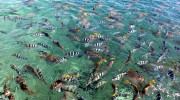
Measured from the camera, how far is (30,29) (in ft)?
63.2

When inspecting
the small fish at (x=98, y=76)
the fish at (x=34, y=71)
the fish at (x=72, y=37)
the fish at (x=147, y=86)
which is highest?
the fish at (x=72, y=37)

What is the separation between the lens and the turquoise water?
1406cm

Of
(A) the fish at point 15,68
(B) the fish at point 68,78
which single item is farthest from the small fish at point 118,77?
(A) the fish at point 15,68

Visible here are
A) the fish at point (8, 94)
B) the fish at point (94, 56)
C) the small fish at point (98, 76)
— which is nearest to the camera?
the fish at point (8, 94)

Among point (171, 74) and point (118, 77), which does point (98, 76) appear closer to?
point (118, 77)

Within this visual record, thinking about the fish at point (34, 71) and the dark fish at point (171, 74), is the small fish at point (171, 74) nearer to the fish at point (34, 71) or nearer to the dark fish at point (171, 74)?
the dark fish at point (171, 74)

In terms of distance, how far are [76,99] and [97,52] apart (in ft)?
15.8

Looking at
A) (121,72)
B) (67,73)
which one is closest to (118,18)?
(121,72)

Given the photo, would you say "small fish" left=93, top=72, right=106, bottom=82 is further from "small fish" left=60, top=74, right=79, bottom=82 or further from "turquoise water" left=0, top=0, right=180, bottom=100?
"small fish" left=60, top=74, right=79, bottom=82

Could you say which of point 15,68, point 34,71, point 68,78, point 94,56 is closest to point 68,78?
point 68,78

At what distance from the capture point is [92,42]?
18.0 m

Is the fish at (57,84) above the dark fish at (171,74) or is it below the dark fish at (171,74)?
above

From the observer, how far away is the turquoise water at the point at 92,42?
1406 cm

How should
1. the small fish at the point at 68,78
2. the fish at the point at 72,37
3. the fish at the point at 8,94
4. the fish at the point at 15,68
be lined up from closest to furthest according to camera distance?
the fish at the point at 8,94 → the small fish at the point at 68,78 → the fish at the point at 15,68 → the fish at the point at 72,37
